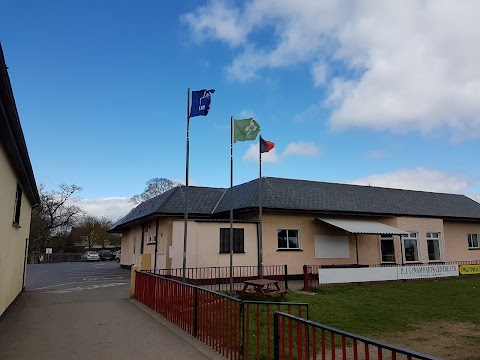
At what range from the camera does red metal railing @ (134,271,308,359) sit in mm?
6051

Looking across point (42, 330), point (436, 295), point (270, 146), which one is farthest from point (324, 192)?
point (42, 330)

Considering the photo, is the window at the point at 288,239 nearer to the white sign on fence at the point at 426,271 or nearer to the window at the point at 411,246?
the white sign on fence at the point at 426,271

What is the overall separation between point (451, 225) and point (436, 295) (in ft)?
47.0

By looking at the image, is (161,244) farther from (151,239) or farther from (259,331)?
(259,331)

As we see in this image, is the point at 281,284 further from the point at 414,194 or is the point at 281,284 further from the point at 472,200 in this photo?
the point at 472,200

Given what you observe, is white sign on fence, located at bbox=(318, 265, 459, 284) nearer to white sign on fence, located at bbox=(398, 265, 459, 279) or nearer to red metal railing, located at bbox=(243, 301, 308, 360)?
white sign on fence, located at bbox=(398, 265, 459, 279)

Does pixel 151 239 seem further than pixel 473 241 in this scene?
No

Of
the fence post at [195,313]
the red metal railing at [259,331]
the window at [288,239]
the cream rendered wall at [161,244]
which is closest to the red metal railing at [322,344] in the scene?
the red metal railing at [259,331]

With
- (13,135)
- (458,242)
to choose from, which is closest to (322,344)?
(13,135)

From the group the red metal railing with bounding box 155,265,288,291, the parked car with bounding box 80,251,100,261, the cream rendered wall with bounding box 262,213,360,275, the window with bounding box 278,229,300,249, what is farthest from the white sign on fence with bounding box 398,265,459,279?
the parked car with bounding box 80,251,100,261

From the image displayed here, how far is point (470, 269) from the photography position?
21.4 meters

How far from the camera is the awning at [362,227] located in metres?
→ 19.5

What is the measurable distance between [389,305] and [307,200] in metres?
9.82

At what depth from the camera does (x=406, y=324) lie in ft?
31.2
